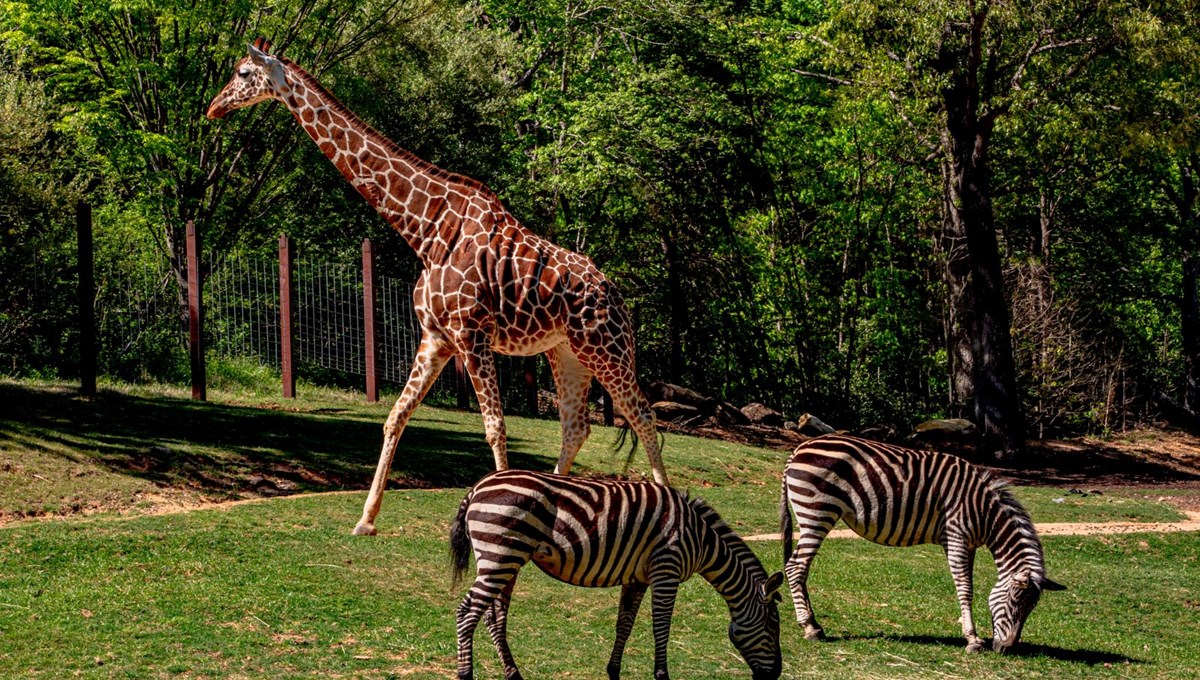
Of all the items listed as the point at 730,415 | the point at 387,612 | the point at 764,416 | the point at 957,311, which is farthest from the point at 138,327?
the point at 957,311

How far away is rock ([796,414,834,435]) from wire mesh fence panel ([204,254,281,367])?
11.0 meters

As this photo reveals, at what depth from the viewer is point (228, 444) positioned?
59.8 ft

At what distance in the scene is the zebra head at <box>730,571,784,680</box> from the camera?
9.05 metres

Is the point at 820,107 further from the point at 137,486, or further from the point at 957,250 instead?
the point at 137,486

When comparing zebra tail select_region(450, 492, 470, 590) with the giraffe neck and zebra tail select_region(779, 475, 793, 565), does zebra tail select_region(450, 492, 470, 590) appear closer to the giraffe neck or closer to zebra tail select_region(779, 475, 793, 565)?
zebra tail select_region(779, 475, 793, 565)

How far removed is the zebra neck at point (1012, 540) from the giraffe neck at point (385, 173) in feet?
19.3

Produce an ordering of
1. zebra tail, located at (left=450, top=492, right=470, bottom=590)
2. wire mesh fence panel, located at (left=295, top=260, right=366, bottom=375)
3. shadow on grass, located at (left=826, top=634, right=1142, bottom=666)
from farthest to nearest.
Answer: wire mesh fence panel, located at (left=295, top=260, right=366, bottom=375) → shadow on grass, located at (left=826, top=634, right=1142, bottom=666) → zebra tail, located at (left=450, top=492, right=470, bottom=590)

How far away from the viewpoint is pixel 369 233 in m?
30.8

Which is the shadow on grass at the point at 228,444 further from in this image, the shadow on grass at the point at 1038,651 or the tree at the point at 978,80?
the tree at the point at 978,80

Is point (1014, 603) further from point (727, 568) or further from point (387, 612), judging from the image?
point (387, 612)

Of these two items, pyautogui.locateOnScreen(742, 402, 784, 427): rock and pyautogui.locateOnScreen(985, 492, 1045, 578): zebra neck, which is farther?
pyautogui.locateOnScreen(742, 402, 784, 427): rock

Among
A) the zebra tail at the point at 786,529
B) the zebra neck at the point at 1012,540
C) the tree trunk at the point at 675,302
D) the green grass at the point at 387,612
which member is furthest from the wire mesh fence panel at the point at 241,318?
the zebra neck at the point at 1012,540

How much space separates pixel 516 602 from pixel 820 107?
28.0 metres

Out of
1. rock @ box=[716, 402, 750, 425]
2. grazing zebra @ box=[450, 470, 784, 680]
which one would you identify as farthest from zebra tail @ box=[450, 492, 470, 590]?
rock @ box=[716, 402, 750, 425]
